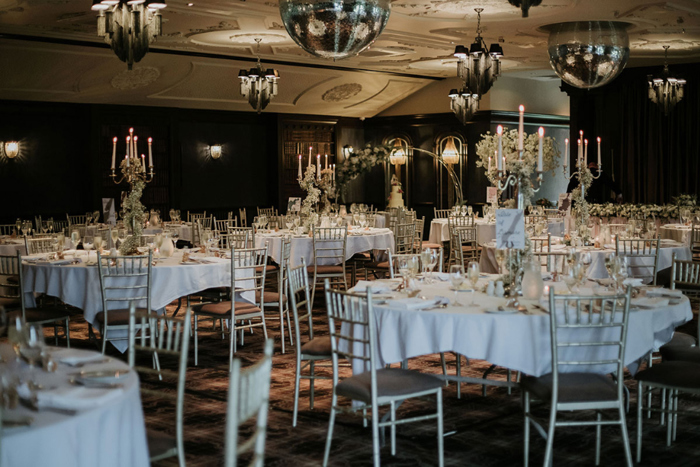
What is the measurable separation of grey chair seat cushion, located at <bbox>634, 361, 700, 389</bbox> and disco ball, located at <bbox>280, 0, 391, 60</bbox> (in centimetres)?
259

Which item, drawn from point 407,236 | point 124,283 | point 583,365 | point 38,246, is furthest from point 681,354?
point 38,246

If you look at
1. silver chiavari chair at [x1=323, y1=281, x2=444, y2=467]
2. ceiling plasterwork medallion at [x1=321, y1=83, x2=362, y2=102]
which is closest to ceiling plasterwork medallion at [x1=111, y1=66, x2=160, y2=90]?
ceiling plasterwork medallion at [x1=321, y1=83, x2=362, y2=102]

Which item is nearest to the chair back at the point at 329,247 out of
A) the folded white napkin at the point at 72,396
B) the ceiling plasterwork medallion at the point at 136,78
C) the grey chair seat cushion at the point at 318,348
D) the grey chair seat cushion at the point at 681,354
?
the grey chair seat cushion at the point at 318,348

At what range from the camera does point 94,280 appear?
262 inches

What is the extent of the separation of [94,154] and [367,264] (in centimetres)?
731

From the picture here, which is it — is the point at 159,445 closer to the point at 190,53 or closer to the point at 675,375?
the point at 675,375

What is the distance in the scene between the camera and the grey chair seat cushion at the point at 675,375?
4.29 metres

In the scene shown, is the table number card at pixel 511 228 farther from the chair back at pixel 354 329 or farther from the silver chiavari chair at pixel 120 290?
the silver chiavari chair at pixel 120 290

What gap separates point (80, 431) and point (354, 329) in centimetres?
238

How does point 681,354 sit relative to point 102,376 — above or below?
below

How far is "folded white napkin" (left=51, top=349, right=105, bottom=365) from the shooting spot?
3.45 m

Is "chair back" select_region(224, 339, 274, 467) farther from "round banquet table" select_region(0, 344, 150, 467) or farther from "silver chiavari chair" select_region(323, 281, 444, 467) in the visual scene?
"silver chiavari chair" select_region(323, 281, 444, 467)

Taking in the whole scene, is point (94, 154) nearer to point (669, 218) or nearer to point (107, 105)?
point (107, 105)

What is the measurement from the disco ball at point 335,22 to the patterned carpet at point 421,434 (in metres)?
2.43
